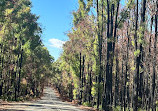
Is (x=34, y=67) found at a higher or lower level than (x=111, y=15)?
lower

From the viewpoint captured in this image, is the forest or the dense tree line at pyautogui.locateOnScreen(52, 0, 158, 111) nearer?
the dense tree line at pyautogui.locateOnScreen(52, 0, 158, 111)

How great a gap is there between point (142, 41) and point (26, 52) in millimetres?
26553

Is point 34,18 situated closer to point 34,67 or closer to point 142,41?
point 34,67

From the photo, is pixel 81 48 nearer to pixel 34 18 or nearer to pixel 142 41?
pixel 34 18

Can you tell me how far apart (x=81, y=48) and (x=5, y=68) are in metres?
14.1

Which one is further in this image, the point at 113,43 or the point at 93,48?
the point at 93,48

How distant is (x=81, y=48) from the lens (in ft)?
108

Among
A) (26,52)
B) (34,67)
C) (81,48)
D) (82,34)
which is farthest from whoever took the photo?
(34,67)

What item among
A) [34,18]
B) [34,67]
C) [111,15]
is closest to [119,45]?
[111,15]

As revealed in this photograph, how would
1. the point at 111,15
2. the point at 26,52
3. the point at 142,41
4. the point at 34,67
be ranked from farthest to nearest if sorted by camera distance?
the point at 34,67 → the point at 26,52 → the point at 111,15 → the point at 142,41

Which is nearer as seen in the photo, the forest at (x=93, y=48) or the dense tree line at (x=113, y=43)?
the dense tree line at (x=113, y=43)

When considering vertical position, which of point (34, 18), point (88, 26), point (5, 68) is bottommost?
point (5, 68)

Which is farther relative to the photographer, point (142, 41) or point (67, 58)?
point (67, 58)

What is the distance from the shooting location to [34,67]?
50906 mm
